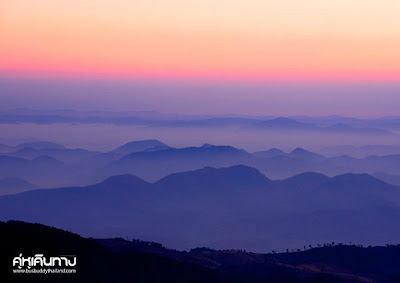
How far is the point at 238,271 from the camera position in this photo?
2547 inches

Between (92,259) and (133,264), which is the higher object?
(92,259)

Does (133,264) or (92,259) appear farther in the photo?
(133,264)

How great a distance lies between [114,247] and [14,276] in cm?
2119

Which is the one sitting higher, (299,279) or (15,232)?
(15,232)

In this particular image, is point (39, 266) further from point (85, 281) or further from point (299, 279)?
point (299, 279)

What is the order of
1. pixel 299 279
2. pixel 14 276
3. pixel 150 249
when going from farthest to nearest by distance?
pixel 150 249 < pixel 299 279 < pixel 14 276

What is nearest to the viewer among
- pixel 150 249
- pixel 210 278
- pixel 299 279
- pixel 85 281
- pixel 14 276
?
pixel 14 276

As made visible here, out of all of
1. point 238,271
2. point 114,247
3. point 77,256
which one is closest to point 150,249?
point 114,247

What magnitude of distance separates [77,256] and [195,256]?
1961 cm

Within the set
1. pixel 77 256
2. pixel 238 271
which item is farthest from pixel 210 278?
pixel 77 256

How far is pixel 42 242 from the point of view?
2169 inches

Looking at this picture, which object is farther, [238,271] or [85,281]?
[238,271]

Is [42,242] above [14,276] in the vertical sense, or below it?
above

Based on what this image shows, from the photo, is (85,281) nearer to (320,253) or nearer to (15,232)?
(15,232)
